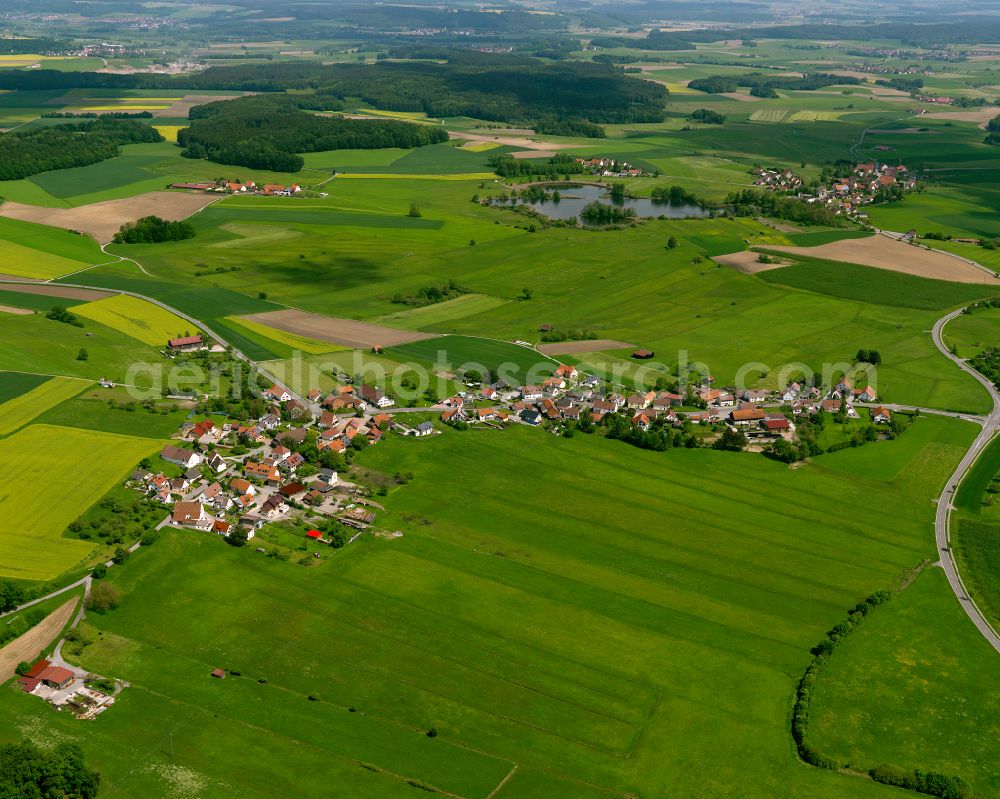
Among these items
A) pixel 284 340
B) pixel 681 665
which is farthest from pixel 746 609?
pixel 284 340

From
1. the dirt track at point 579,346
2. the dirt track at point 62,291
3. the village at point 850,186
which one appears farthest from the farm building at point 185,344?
the village at point 850,186

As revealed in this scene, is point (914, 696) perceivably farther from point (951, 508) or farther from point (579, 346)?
point (579, 346)

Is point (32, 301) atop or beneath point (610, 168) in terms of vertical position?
beneath

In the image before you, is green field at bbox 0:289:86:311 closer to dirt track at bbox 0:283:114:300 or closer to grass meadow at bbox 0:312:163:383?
→ dirt track at bbox 0:283:114:300

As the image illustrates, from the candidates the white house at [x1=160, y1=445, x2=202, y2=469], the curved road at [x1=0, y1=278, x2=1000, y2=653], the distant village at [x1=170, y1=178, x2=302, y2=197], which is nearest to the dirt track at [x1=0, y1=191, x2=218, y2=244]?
the distant village at [x1=170, y1=178, x2=302, y2=197]

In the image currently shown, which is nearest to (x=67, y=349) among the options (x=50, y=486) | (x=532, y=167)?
(x=50, y=486)

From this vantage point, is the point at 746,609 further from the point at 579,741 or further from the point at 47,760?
the point at 47,760
